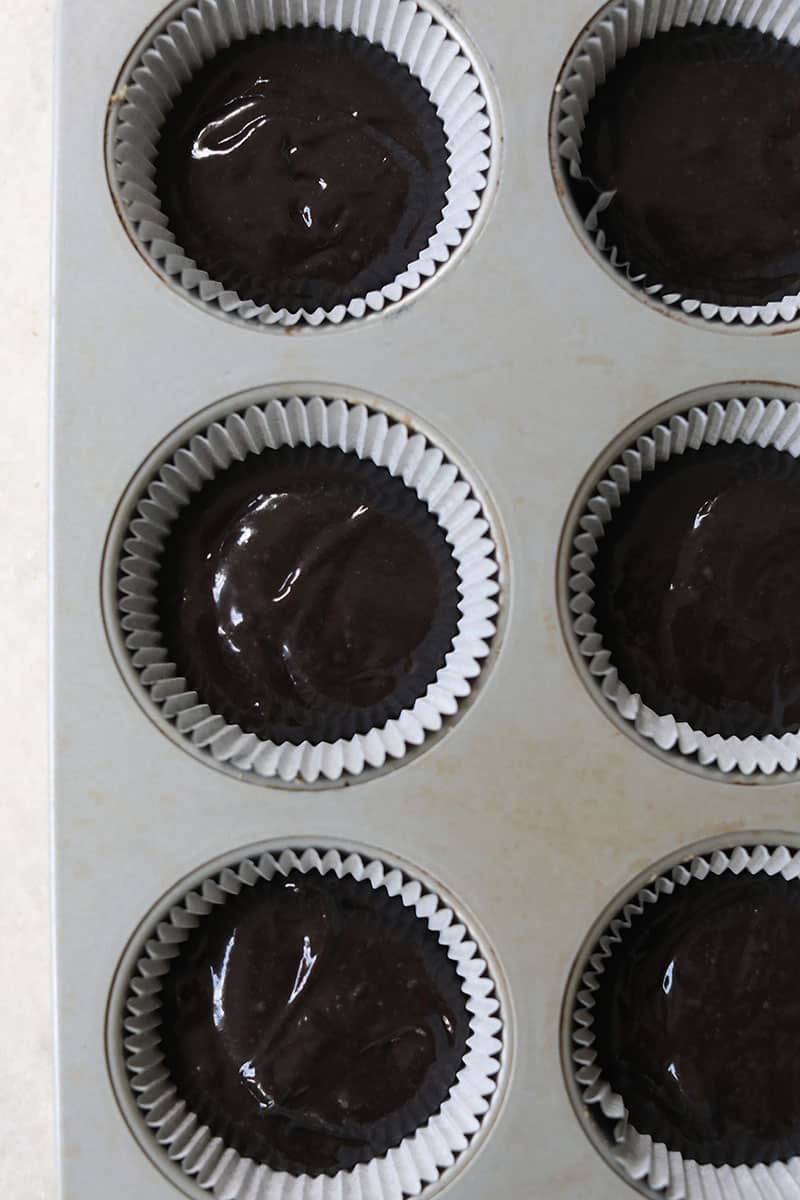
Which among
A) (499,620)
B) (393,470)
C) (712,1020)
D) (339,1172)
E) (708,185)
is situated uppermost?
(708,185)

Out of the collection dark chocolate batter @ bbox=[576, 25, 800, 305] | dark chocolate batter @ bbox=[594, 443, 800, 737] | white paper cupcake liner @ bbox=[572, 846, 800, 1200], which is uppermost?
dark chocolate batter @ bbox=[576, 25, 800, 305]

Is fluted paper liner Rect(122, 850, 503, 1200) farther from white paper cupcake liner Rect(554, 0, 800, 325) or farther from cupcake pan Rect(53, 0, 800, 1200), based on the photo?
white paper cupcake liner Rect(554, 0, 800, 325)

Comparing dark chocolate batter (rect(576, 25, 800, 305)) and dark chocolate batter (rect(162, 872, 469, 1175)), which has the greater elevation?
dark chocolate batter (rect(576, 25, 800, 305))

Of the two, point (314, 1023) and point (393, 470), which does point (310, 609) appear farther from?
point (314, 1023)

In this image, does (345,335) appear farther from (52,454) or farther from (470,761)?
(470,761)

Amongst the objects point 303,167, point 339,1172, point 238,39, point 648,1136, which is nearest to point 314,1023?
point 339,1172

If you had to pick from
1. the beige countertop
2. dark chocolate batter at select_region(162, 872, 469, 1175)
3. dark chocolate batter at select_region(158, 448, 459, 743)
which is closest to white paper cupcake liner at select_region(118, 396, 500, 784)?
dark chocolate batter at select_region(158, 448, 459, 743)

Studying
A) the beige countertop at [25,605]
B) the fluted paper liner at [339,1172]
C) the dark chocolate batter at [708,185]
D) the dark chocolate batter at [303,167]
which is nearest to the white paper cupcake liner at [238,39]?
the dark chocolate batter at [303,167]
